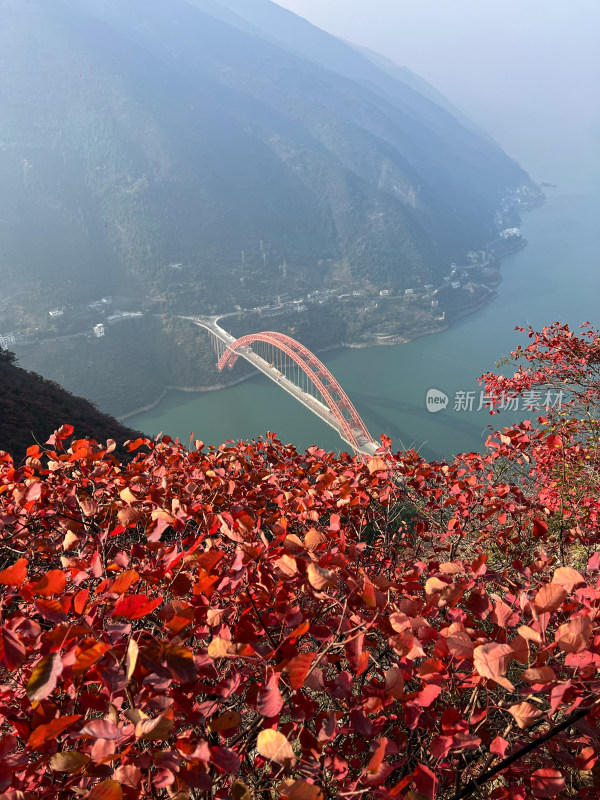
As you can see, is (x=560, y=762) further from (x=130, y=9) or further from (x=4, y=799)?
(x=130, y=9)

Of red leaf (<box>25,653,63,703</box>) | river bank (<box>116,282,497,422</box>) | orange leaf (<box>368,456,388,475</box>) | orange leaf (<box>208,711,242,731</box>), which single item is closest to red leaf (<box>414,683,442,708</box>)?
orange leaf (<box>208,711,242,731</box>)

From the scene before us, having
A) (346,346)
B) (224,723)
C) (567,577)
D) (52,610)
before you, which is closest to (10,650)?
(52,610)

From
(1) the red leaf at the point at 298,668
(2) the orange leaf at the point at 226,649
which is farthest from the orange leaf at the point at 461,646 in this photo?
(2) the orange leaf at the point at 226,649

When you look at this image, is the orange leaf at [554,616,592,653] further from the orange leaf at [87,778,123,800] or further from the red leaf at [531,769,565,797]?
the orange leaf at [87,778,123,800]

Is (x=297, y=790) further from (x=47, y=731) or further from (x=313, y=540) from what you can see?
(x=313, y=540)

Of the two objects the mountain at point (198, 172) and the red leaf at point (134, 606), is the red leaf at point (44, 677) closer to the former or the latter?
the red leaf at point (134, 606)

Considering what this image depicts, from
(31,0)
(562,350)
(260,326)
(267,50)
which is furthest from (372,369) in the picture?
(267,50)
